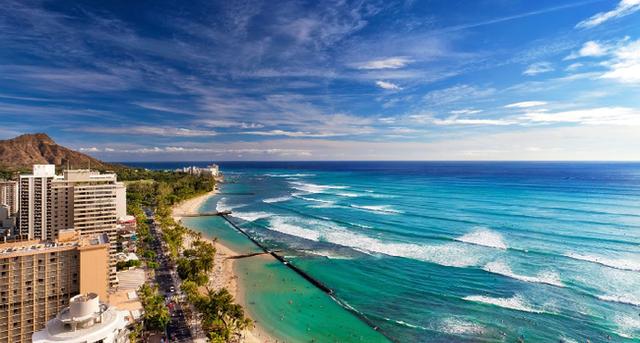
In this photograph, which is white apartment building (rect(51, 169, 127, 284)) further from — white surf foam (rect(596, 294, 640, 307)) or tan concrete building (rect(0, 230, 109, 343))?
white surf foam (rect(596, 294, 640, 307))

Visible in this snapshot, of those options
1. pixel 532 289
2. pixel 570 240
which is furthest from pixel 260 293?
pixel 570 240

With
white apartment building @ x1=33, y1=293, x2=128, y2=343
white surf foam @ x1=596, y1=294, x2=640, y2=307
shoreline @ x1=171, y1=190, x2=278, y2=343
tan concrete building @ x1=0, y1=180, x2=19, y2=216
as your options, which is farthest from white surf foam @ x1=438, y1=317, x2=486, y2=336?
tan concrete building @ x1=0, y1=180, x2=19, y2=216

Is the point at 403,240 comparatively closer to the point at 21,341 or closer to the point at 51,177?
the point at 21,341

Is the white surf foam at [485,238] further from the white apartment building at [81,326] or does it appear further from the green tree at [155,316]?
the white apartment building at [81,326]

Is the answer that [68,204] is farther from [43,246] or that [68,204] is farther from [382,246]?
[382,246]

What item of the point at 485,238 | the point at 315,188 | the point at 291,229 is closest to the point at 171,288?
the point at 291,229

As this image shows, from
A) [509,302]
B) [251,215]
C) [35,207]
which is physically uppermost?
[35,207]

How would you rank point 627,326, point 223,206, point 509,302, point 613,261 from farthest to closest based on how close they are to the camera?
1. point 223,206
2. point 613,261
3. point 509,302
4. point 627,326
